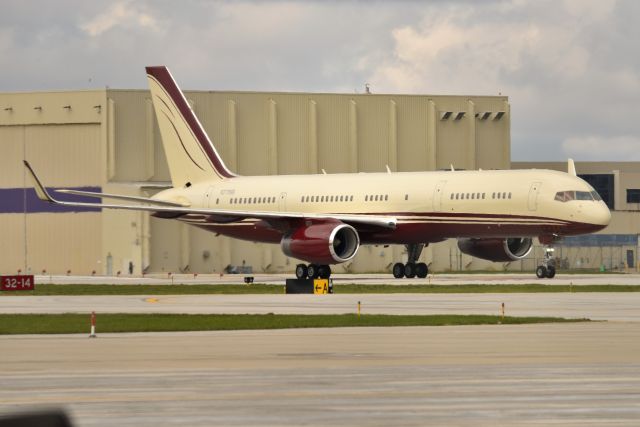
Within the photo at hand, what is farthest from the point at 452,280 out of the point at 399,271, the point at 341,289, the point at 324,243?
the point at 341,289

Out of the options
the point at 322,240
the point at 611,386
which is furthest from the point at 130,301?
the point at 611,386

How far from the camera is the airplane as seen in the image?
203 feet

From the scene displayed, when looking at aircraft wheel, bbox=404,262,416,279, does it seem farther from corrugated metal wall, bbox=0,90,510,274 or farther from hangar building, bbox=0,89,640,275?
corrugated metal wall, bbox=0,90,510,274

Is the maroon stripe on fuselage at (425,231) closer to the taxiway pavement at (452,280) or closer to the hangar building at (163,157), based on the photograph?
the taxiway pavement at (452,280)

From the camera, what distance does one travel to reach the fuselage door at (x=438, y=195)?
64.4 metres

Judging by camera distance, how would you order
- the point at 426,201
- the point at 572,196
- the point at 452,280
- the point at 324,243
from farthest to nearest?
the point at 452,280 → the point at 426,201 → the point at 324,243 → the point at 572,196

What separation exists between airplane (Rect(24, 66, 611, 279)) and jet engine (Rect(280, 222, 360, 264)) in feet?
0.19

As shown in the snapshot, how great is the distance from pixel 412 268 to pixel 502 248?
16.3 ft

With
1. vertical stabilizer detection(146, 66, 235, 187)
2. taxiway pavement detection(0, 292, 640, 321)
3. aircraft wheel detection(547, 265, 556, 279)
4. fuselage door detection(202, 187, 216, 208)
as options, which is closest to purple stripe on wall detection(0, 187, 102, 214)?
vertical stabilizer detection(146, 66, 235, 187)

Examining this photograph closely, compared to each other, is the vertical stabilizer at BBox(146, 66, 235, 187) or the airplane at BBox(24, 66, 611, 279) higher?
the vertical stabilizer at BBox(146, 66, 235, 187)

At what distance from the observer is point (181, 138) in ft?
257

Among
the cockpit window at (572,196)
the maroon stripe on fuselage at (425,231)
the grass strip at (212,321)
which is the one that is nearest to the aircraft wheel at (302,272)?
the maroon stripe on fuselage at (425,231)

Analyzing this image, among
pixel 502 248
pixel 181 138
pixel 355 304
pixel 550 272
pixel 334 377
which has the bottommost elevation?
pixel 334 377

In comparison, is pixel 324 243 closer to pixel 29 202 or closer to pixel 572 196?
pixel 572 196
